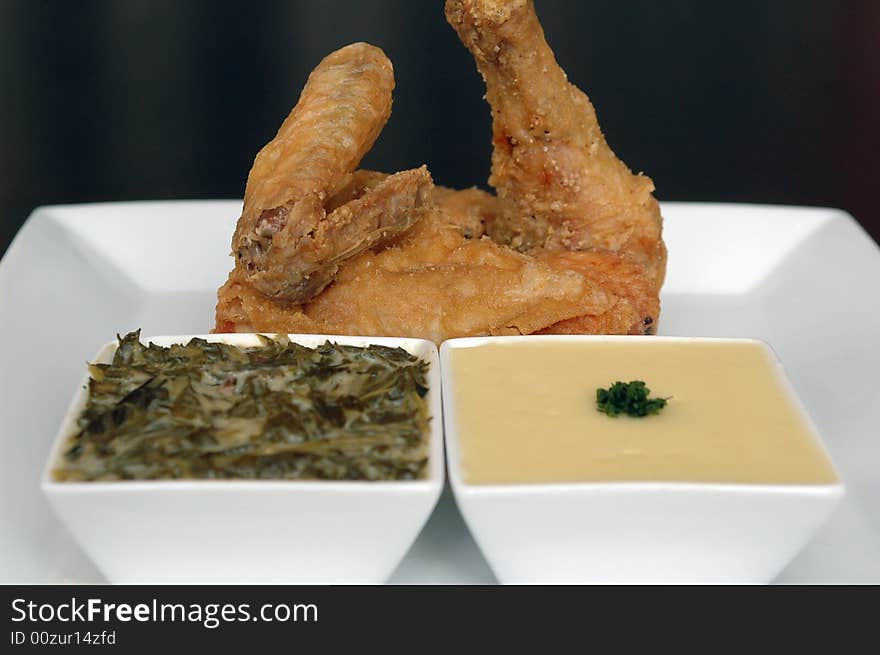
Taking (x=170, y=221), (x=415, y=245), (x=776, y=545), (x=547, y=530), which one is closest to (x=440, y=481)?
(x=547, y=530)

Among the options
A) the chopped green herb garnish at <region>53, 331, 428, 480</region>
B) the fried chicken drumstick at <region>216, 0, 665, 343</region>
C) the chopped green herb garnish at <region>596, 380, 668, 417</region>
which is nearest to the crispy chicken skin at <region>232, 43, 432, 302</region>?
the fried chicken drumstick at <region>216, 0, 665, 343</region>

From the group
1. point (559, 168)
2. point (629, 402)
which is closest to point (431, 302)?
point (559, 168)

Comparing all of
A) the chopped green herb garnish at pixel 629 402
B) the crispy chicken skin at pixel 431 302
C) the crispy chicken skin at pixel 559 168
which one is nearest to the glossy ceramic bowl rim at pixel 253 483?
the chopped green herb garnish at pixel 629 402

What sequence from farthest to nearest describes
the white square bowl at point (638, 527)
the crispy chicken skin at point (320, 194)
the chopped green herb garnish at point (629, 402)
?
the crispy chicken skin at point (320, 194)
the chopped green herb garnish at point (629, 402)
the white square bowl at point (638, 527)

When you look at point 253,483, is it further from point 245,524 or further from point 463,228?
point 463,228

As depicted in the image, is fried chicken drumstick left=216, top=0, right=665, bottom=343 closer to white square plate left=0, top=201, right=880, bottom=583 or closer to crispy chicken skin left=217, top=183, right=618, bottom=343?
crispy chicken skin left=217, top=183, right=618, bottom=343

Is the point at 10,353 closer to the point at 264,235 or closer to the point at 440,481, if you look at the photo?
the point at 264,235

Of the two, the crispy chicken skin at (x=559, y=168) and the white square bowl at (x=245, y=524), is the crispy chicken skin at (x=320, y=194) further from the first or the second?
the white square bowl at (x=245, y=524)
